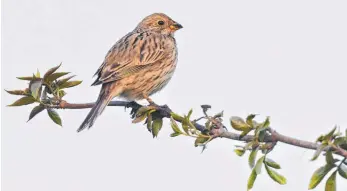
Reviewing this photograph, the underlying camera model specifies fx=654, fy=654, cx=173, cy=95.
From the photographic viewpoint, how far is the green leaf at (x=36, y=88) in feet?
14.1

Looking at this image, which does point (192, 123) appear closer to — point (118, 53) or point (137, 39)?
point (118, 53)

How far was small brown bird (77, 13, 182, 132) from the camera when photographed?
23.5ft

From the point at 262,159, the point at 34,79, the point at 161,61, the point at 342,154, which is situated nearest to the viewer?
the point at 342,154

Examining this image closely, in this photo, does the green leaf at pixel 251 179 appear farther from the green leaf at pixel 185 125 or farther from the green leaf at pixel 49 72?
the green leaf at pixel 49 72

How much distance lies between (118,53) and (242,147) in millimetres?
4567

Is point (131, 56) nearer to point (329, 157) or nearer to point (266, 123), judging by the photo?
point (266, 123)

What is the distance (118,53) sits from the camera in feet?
25.2

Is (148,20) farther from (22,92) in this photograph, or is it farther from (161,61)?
(22,92)

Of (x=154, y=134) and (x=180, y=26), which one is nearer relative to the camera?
(x=154, y=134)

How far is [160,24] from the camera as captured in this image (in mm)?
9234

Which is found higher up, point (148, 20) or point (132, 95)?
point (148, 20)

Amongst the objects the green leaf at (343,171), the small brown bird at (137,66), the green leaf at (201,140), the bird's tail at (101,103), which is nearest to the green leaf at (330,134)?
the green leaf at (343,171)

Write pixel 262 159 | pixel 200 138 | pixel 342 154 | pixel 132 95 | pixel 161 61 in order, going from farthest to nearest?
1. pixel 161 61
2. pixel 132 95
3. pixel 200 138
4. pixel 262 159
5. pixel 342 154

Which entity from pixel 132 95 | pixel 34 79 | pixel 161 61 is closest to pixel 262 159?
pixel 34 79
